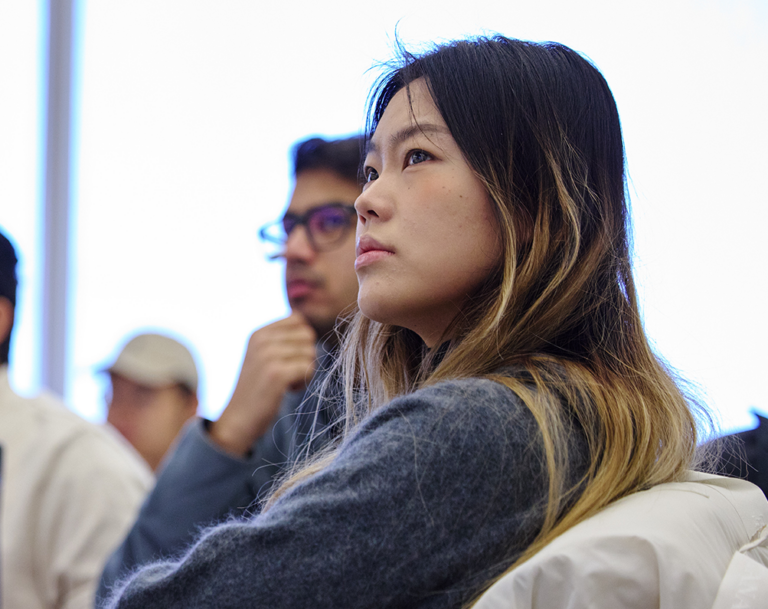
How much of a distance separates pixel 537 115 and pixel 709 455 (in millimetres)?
461

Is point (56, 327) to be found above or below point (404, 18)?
below

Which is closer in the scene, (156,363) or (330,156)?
(330,156)

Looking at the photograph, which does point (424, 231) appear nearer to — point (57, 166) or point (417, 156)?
point (417, 156)

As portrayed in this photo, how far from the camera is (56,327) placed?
3619mm

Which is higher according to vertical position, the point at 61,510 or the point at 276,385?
the point at 276,385

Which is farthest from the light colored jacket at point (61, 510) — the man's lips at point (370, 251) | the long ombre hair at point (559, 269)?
the man's lips at point (370, 251)

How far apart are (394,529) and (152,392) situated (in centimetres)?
194

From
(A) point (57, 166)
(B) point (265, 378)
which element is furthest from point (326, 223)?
(A) point (57, 166)

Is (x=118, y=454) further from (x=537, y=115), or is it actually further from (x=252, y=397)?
(x=537, y=115)

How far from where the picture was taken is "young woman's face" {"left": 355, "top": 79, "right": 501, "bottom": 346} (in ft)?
2.78

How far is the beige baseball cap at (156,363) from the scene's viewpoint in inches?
95.3

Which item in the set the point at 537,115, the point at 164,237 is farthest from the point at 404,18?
the point at 164,237

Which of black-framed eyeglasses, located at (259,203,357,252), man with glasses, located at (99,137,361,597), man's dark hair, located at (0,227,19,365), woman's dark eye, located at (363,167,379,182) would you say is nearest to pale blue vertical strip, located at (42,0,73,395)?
man's dark hair, located at (0,227,19,365)

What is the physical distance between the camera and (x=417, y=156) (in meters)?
0.89
